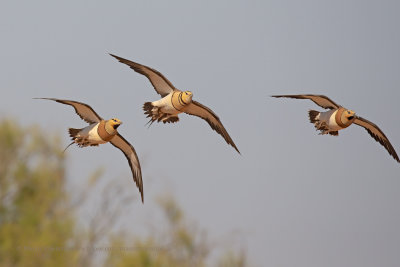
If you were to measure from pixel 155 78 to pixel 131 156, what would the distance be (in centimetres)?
302

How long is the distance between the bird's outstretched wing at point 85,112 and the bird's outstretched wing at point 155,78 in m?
1.58

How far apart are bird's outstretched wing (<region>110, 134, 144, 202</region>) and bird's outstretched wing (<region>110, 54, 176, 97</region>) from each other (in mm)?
2024

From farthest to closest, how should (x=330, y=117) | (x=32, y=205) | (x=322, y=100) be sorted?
1. (x=32, y=205)
2. (x=322, y=100)
3. (x=330, y=117)

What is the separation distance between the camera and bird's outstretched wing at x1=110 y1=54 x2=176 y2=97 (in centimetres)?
2125

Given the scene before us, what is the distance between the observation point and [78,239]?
36031mm

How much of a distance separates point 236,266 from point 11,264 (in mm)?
10235

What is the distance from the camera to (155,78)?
2145 centimetres

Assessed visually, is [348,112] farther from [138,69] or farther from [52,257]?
[52,257]

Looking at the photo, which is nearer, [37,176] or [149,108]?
[149,108]

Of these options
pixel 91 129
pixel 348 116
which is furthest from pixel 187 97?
pixel 348 116

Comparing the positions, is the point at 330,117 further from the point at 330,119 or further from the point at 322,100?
the point at 322,100

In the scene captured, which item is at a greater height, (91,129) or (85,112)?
(85,112)

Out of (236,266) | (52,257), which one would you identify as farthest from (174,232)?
(52,257)

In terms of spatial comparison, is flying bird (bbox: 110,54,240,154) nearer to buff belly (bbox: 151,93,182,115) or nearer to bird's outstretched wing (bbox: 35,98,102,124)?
buff belly (bbox: 151,93,182,115)
